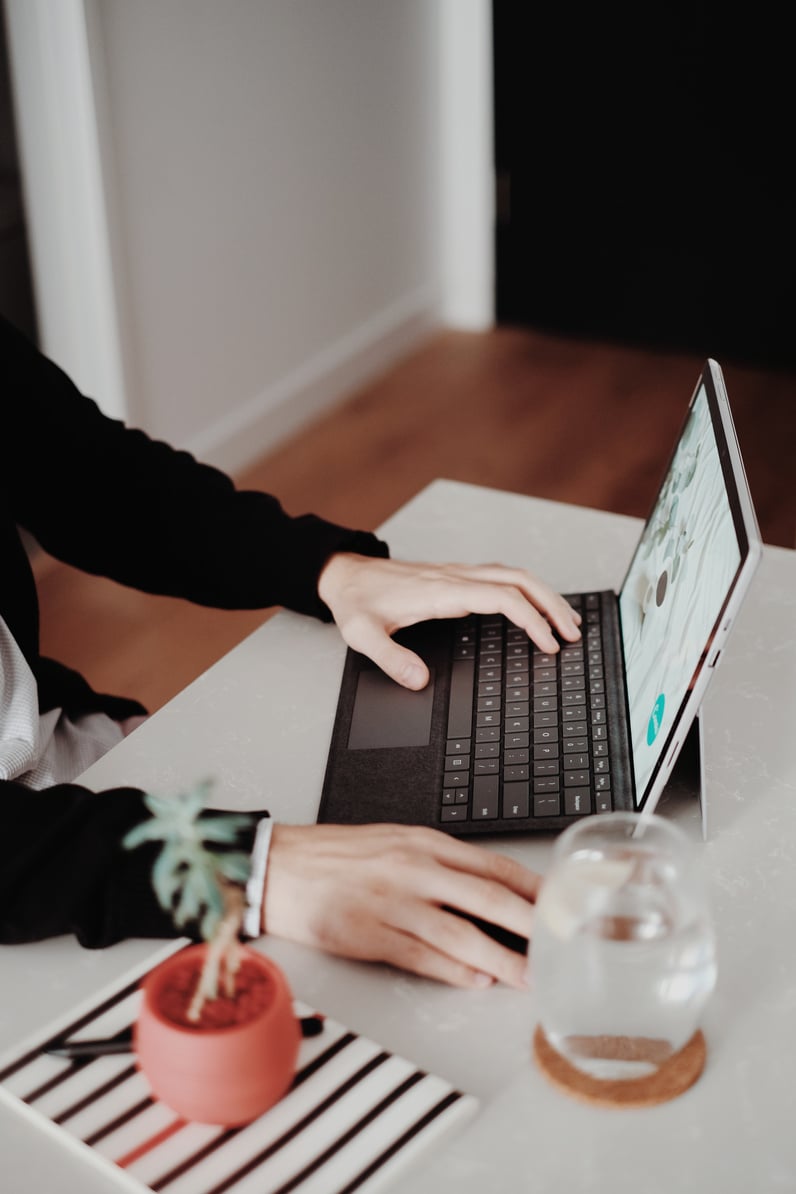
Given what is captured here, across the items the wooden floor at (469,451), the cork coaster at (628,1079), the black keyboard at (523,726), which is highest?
the cork coaster at (628,1079)

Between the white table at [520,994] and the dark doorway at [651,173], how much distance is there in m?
2.41

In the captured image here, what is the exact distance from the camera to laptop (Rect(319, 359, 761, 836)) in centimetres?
78

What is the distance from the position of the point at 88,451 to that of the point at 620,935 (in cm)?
74

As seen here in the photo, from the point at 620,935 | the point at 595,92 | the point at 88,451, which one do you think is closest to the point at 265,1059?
the point at 620,935

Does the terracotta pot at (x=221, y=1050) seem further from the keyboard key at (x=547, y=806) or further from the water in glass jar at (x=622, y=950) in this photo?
the keyboard key at (x=547, y=806)

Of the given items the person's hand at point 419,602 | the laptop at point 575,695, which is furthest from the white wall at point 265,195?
the laptop at point 575,695

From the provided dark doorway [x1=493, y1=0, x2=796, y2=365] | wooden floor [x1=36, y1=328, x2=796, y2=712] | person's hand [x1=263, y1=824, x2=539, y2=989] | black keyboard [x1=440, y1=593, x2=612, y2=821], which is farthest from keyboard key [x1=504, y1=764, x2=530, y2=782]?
dark doorway [x1=493, y1=0, x2=796, y2=365]

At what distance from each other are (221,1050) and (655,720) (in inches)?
14.1

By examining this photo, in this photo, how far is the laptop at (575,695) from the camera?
0.78 meters

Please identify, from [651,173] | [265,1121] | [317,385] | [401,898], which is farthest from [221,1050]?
[651,173]

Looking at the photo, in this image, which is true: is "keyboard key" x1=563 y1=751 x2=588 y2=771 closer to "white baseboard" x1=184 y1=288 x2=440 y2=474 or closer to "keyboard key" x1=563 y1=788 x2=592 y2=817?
"keyboard key" x1=563 y1=788 x2=592 y2=817

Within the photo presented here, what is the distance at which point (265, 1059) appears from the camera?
0.59 meters

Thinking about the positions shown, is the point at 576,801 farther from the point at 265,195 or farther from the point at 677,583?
the point at 265,195

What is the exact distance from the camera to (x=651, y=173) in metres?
3.38
